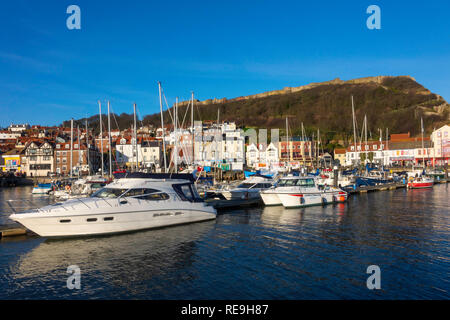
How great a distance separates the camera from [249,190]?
113 ft

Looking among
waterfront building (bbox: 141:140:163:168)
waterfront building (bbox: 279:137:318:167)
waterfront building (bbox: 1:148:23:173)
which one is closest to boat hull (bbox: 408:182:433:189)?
waterfront building (bbox: 279:137:318:167)

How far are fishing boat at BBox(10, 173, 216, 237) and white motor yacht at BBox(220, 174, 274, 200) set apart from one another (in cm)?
1039

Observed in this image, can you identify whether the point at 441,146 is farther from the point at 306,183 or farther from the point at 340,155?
the point at 306,183

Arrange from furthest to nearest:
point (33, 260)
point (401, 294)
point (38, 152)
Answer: point (38, 152) → point (33, 260) → point (401, 294)

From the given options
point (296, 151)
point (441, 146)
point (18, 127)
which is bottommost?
point (296, 151)

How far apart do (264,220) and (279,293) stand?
13.2 meters

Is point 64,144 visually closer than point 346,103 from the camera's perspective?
Yes

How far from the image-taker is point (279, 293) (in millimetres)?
11227

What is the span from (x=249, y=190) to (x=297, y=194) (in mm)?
5774

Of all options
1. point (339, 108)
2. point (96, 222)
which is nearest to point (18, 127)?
point (339, 108)

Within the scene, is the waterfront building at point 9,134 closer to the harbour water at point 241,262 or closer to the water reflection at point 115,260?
the harbour water at point 241,262

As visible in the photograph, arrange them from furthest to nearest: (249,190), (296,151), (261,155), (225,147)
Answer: (296,151)
(261,155)
(225,147)
(249,190)
